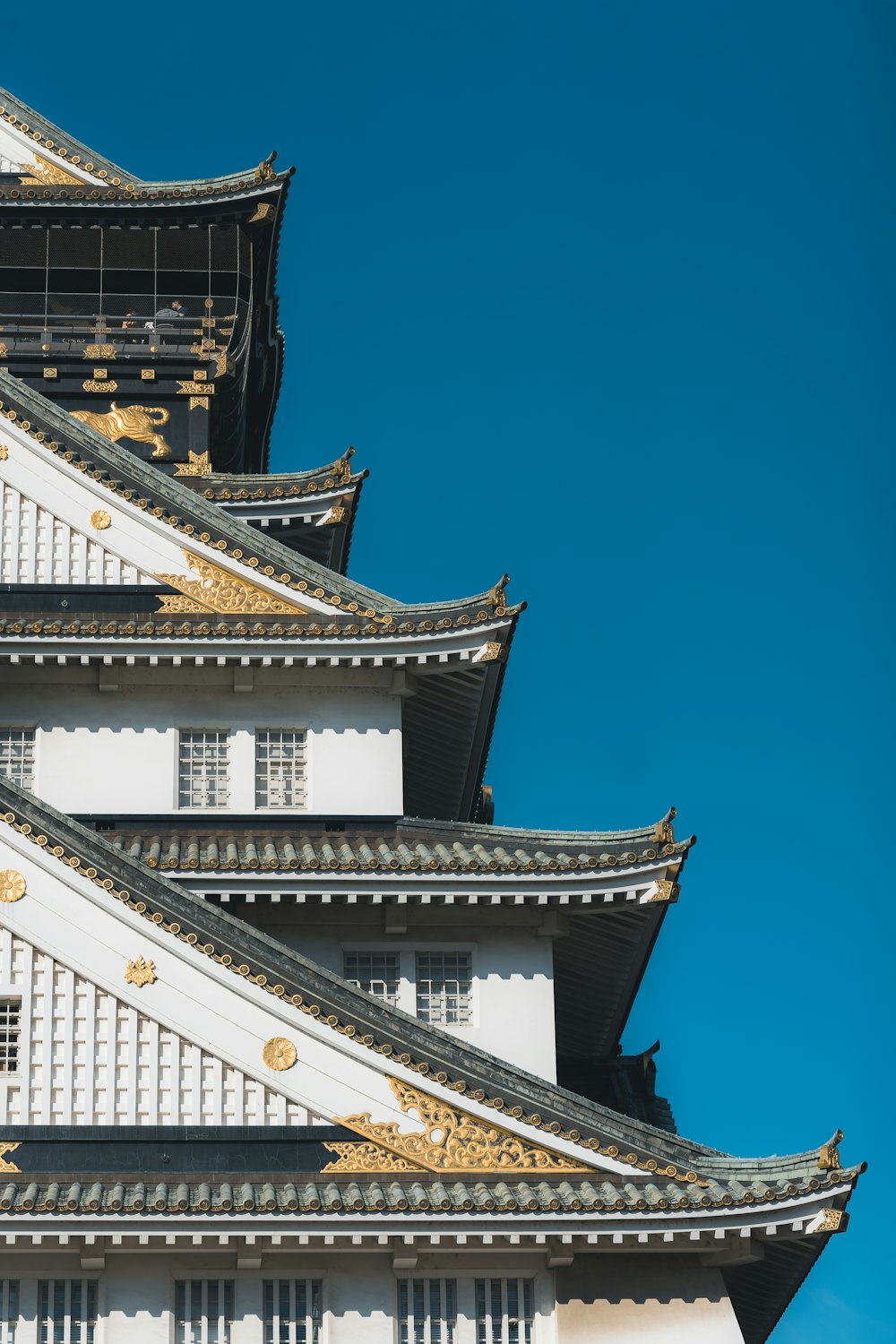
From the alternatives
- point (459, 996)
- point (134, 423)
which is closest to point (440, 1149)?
point (459, 996)

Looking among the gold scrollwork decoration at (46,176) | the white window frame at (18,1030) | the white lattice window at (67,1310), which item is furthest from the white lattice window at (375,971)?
the gold scrollwork decoration at (46,176)

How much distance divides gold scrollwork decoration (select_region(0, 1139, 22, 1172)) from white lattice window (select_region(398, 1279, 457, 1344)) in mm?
4786

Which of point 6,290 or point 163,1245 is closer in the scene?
point 163,1245

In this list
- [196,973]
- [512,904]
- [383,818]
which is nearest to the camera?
[196,973]

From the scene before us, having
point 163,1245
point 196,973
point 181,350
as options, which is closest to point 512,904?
point 196,973

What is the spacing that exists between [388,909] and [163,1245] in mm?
7436

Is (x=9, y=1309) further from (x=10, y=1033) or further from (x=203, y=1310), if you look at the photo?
(x=10, y=1033)

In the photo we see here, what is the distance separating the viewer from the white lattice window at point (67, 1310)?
30.2m

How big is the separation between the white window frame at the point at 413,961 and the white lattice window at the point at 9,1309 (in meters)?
7.56

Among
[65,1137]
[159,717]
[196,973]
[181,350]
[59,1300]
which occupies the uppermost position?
[181,350]

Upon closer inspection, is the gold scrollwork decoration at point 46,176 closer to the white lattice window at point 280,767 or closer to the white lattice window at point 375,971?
the white lattice window at point 280,767

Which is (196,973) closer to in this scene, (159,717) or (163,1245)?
(163,1245)

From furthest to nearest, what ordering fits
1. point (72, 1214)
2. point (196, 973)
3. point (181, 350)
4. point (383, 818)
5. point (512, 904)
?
1. point (181, 350)
2. point (383, 818)
3. point (512, 904)
4. point (196, 973)
5. point (72, 1214)

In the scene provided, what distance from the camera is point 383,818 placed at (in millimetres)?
38281
